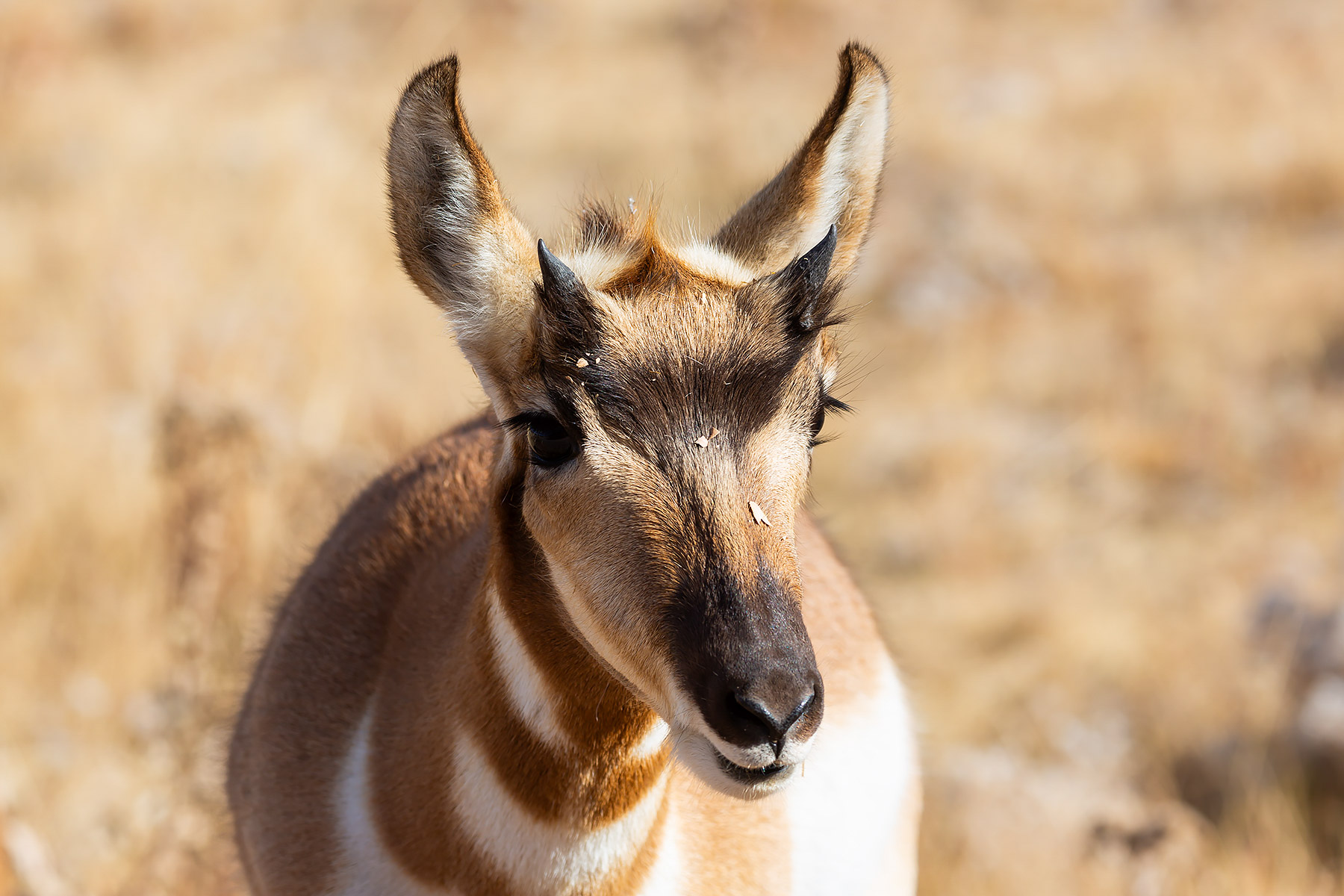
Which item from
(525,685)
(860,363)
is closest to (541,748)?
(525,685)

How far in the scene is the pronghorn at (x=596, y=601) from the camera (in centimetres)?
240

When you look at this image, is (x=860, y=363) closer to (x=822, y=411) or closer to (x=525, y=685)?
(x=822, y=411)

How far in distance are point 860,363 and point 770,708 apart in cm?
233

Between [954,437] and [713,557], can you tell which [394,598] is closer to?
[713,557]

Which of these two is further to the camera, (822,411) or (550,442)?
(822,411)

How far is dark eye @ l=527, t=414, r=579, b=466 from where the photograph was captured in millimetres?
2539

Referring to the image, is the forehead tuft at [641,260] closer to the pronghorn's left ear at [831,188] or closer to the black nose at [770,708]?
the pronghorn's left ear at [831,188]

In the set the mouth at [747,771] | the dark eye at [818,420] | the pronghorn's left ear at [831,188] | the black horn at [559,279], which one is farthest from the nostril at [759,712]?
the pronghorn's left ear at [831,188]

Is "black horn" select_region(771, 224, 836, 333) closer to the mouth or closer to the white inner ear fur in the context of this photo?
the white inner ear fur

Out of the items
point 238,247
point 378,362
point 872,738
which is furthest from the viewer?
point 238,247

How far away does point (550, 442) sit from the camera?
255 cm

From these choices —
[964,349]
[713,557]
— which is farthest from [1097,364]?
[713,557]

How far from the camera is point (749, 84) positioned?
18.1 metres

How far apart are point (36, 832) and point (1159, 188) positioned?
43.0 feet
